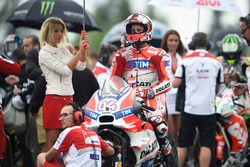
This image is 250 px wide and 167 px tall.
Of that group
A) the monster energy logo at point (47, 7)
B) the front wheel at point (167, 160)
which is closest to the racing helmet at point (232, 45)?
the monster energy logo at point (47, 7)

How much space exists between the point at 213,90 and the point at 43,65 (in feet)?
10.3

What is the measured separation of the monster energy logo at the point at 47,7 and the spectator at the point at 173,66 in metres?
2.05

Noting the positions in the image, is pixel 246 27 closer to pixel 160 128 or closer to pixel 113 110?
pixel 160 128

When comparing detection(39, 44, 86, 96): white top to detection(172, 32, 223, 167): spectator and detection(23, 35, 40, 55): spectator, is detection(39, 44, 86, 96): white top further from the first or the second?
detection(23, 35, 40, 55): spectator

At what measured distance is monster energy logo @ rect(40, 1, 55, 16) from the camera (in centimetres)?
1695

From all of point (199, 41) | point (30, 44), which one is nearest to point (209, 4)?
point (199, 41)

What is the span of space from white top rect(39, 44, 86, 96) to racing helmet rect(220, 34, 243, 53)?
3.88 metres

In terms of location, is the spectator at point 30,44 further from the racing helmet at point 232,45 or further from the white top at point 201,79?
the racing helmet at point 232,45

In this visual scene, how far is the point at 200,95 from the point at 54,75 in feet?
9.53

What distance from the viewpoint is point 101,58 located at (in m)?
17.3

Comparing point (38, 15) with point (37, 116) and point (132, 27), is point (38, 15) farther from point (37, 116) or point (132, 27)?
point (132, 27)

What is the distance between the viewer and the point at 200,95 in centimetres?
1542

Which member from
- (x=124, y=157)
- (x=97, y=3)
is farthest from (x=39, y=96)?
(x=97, y=3)

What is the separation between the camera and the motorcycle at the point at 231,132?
16.1 m
